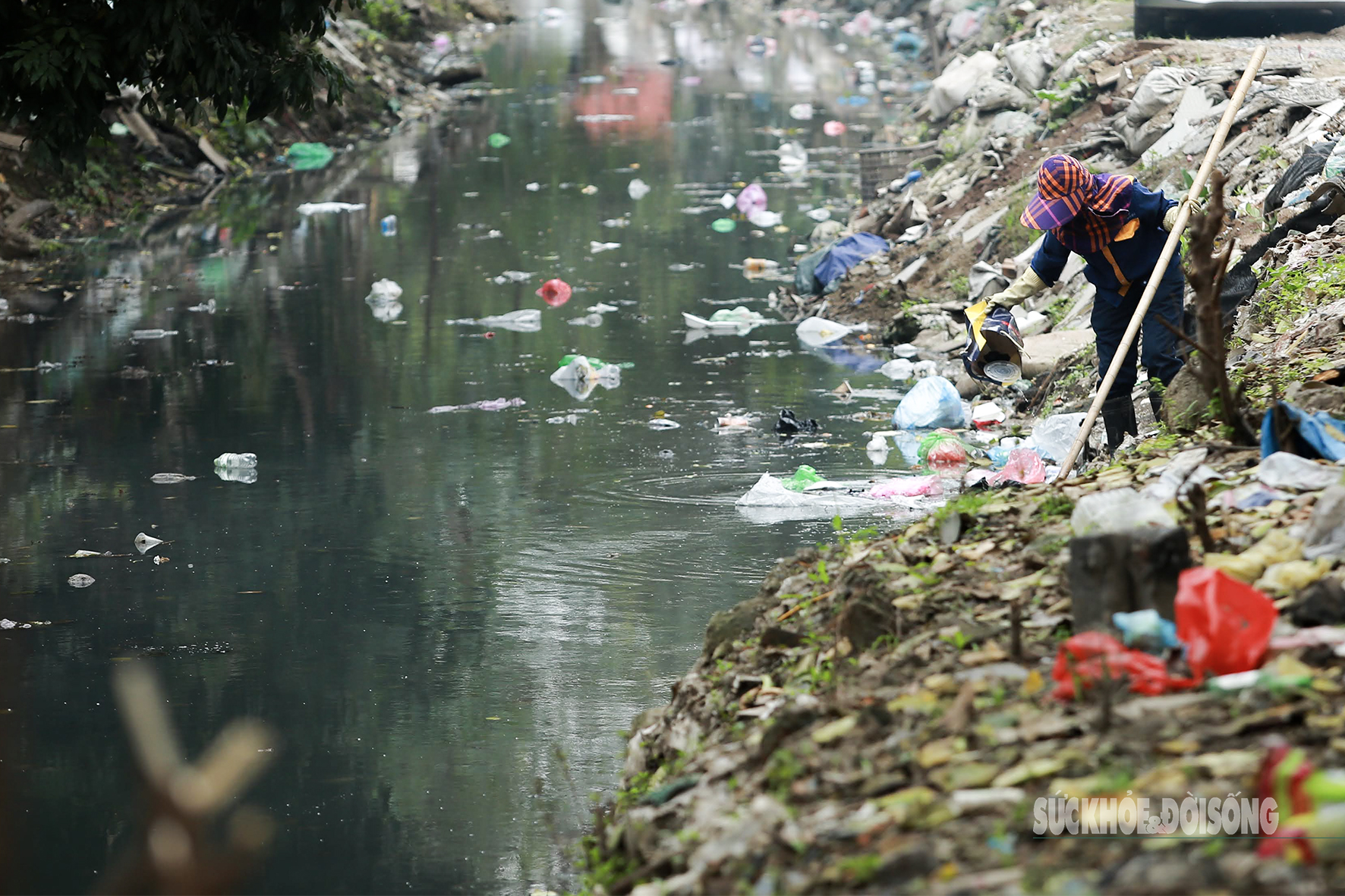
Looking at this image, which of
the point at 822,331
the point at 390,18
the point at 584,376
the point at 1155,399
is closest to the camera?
the point at 1155,399

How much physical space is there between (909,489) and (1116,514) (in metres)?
2.58

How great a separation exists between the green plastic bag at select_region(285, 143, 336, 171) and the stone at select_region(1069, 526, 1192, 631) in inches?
577

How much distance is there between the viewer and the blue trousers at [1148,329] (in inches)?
220

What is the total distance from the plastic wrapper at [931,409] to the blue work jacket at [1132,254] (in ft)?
5.16

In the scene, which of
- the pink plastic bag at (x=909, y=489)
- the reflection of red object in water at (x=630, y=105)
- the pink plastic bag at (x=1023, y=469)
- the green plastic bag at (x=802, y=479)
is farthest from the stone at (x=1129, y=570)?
the reflection of red object in water at (x=630, y=105)

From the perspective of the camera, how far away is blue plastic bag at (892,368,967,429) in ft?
23.6

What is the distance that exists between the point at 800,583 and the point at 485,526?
228 centimetres

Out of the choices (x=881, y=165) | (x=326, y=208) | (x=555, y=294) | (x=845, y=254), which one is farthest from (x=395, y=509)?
(x=326, y=208)

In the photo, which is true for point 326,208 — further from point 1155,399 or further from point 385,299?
point 1155,399

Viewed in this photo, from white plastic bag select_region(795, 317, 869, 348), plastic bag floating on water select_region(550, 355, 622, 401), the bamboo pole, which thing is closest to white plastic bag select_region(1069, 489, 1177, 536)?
the bamboo pole

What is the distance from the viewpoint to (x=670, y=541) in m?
5.80

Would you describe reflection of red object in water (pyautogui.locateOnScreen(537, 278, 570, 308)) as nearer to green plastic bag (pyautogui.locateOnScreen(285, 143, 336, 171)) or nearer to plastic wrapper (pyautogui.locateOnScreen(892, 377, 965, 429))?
plastic wrapper (pyautogui.locateOnScreen(892, 377, 965, 429))

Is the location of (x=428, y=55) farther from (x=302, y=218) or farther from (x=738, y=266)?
(x=738, y=266)

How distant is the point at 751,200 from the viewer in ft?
43.2
